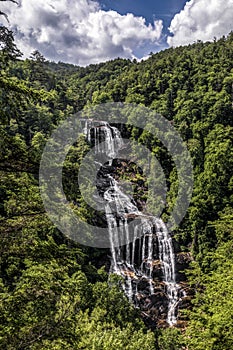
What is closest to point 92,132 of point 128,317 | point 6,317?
point 128,317

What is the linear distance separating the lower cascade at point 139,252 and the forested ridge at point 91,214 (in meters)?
1.32

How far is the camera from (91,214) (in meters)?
26.1

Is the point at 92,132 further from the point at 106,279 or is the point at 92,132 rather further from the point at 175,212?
the point at 106,279

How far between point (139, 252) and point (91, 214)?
5198 mm

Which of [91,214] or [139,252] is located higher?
[91,214]

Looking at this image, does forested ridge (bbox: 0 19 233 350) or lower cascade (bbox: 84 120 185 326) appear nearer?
forested ridge (bbox: 0 19 233 350)

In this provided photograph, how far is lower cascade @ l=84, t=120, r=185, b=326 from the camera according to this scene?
22609 mm

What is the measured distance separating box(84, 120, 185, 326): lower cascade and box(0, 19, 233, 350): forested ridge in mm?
1317

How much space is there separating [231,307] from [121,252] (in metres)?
17.3

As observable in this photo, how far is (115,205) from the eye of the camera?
1124 inches

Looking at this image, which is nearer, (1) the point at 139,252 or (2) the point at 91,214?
(1) the point at 139,252

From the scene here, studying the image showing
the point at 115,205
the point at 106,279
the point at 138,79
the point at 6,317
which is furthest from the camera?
the point at 138,79

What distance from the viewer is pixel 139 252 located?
83.8 feet

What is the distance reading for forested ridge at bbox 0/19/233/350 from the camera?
199 inches
